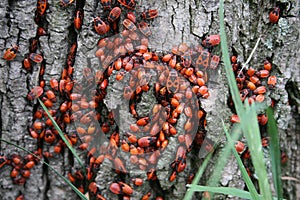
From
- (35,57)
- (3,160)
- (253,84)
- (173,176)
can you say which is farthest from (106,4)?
(3,160)

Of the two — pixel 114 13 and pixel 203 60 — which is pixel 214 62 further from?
pixel 114 13

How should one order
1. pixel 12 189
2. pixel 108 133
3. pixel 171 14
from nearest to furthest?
pixel 171 14, pixel 108 133, pixel 12 189

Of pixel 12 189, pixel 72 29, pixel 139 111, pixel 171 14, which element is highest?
pixel 171 14

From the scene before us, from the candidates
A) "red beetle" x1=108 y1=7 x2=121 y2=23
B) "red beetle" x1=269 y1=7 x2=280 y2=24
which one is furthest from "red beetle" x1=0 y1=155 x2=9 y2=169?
"red beetle" x1=269 y1=7 x2=280 y2=24

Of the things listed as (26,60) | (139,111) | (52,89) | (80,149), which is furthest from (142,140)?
(26,60)

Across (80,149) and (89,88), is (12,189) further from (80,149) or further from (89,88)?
(89,88)

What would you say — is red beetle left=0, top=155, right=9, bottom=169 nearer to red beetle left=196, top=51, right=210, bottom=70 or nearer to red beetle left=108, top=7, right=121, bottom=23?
red beetle left=108, top=7, right=121, bottom=23
